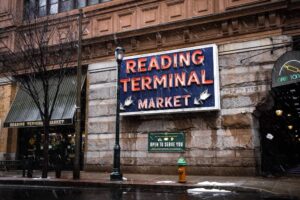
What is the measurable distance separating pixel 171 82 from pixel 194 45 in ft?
6.75

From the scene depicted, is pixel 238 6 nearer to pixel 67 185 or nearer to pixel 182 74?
pixel 182 74

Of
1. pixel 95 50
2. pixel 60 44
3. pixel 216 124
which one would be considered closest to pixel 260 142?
pixel 216 124

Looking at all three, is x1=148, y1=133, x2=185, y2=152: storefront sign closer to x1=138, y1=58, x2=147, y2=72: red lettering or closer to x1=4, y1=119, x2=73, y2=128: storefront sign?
x1=138, y1=58, x2=147, y2=72: red lettering

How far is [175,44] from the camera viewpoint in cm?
1791

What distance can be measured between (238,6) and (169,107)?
5515mm

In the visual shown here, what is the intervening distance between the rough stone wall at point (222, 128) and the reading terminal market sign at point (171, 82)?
1.50ft

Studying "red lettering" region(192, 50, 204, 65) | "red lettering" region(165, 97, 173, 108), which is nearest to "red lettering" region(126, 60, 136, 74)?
"red lettering" region(165, 97, 173, 108)

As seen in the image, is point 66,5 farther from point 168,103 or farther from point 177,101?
point 177,101

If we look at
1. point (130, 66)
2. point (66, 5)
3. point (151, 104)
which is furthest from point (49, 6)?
point (151, 104)

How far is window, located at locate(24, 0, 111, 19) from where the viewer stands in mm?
21281

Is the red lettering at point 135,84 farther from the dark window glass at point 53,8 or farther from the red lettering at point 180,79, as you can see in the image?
the dark window glass at point 53,8

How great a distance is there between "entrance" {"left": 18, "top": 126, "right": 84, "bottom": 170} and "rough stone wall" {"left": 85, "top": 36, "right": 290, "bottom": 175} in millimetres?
3014

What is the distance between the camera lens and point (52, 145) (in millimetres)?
21844

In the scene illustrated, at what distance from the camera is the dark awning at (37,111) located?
19547mm
